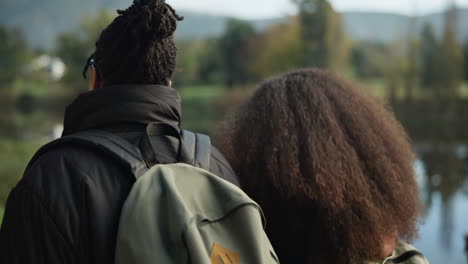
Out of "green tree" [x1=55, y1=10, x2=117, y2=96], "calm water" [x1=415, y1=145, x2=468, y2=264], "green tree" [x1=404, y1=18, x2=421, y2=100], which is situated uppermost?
"green tree" [x1=55, y1=10, x2=117, y2=96]

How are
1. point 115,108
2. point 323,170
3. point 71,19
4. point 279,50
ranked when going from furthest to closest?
point 71,19 < point 279,50 < point 323,170 < point 115,108

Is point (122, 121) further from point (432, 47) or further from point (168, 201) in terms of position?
point (432, 47)

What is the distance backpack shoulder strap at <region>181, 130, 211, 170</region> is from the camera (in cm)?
147

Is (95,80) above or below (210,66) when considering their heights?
above

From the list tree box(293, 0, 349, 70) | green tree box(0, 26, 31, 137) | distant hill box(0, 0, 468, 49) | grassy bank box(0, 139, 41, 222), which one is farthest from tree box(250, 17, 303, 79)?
distant hill box(0, 0, 468, 49)

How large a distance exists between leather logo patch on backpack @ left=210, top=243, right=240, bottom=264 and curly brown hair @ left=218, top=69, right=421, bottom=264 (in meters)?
0.62

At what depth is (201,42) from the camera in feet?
207

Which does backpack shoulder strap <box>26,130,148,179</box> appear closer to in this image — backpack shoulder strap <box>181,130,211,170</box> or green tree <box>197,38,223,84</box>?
backpack shoulder strap <box>181,130,211,170</box>

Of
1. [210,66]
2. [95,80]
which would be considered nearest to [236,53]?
[210,66]

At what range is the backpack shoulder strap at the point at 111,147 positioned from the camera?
1293 mm

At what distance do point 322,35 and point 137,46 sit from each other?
1634 inches

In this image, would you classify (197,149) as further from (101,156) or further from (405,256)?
(405,256)

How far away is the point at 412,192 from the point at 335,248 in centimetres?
39

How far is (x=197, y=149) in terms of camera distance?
1.52 metres
